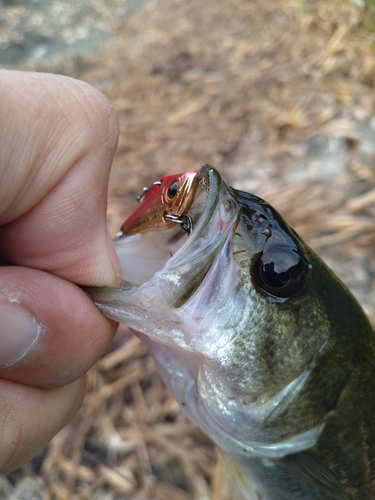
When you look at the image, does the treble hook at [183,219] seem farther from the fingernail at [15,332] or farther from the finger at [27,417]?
the finger at [27,417]

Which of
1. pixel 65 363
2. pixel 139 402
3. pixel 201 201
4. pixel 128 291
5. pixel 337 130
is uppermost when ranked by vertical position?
pixel 201 201

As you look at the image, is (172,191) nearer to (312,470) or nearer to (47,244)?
(47,244)

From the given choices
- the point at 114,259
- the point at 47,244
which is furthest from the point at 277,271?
the point at 47,244

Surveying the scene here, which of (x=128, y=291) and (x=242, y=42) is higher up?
(x=128, y=291)

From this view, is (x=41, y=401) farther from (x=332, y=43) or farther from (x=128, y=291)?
(x=332, y=43)

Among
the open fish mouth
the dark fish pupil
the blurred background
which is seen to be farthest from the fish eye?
the blurred background

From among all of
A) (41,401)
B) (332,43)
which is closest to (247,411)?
(41,401)

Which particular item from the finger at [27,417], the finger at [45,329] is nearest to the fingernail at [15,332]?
the finger at [45,329]

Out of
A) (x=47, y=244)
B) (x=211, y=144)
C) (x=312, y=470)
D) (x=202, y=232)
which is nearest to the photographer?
(x=202, y=232)
